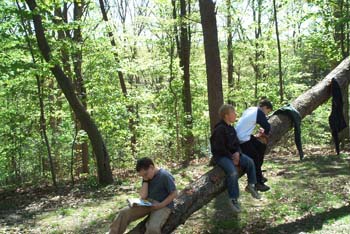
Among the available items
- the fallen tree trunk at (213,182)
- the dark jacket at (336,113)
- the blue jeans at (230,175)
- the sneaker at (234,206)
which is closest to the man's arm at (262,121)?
the fallen tree trunk at (213,182)

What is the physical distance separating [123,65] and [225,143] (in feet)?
37.6

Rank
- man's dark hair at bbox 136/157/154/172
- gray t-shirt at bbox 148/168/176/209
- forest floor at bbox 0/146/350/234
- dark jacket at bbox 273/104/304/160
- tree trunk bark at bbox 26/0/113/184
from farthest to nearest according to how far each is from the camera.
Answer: tree trunk bark at bbox 26/0/113/184 < dark jacket at bbox 273/104/304/160 < forest floor at bbox 0/146/350/234 < gray t-shirt at bbox 148/168/176/209 < man's dark hair at bbox 136/157/154/172

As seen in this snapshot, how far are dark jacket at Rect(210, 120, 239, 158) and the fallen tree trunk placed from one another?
462mm

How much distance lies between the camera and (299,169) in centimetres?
1095

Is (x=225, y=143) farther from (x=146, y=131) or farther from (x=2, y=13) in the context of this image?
(x=146, y=131)

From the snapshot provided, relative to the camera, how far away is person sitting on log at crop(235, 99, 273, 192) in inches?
274

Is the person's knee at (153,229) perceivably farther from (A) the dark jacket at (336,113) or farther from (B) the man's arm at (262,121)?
(A) the dark jacket at (336,113)

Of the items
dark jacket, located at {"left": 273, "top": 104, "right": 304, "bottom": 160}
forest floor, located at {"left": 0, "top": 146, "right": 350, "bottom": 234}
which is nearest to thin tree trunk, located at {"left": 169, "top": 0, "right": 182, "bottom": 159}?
forest floor, located at {"left": 0, "top": 146, "right": 350, "bottom": 234}

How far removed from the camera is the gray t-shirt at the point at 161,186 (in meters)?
5.82

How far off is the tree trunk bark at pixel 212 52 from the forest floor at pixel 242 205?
8.20 ft

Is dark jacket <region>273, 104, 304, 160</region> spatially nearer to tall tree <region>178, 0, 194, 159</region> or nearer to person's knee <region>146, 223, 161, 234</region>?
person's knee <region>146, 223, 161, 234</region>

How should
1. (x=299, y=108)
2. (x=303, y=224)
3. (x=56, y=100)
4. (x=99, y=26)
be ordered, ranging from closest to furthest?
(x=303, y=224) → (x=299, y=108) → (x=99, y=26) → (x=56, y=100)

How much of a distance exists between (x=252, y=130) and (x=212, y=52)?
4440 millimetres

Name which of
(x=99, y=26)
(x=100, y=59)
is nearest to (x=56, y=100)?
(x=100, y=59)
